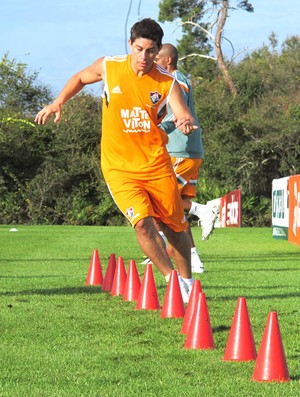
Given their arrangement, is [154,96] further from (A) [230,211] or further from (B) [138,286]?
(A) [230,211]

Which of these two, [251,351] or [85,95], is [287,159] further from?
[251,351]

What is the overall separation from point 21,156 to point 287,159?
379 inches

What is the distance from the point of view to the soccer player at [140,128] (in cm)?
786

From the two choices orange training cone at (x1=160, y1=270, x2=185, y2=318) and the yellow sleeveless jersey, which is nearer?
orange training cone at (x1=160, y1=270, x2=185, y2=318)

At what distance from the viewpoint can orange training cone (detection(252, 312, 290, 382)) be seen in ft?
16.5

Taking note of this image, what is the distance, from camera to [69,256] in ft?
50.6

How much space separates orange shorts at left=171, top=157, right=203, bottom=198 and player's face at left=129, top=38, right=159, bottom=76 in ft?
11.2

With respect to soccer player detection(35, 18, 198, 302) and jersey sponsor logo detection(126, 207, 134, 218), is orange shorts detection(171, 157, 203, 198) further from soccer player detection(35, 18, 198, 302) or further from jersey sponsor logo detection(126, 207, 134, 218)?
jersey sponsor logo detection(126, 207, 134, 218)

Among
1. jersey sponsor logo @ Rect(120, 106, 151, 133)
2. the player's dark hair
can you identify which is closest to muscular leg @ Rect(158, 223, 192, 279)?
jersey sponsor logo @ Rect(120, 106, 151, 133)

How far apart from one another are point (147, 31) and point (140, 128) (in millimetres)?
740

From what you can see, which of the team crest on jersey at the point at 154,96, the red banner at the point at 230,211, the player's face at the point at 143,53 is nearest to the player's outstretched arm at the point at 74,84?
the player's face at the point at 143,53

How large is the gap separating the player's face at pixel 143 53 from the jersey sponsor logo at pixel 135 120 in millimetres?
316

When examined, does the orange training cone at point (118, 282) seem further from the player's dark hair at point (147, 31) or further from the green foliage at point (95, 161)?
the green foliage at point (95, 161)

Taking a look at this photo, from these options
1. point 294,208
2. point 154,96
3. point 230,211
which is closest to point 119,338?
point 154,96
